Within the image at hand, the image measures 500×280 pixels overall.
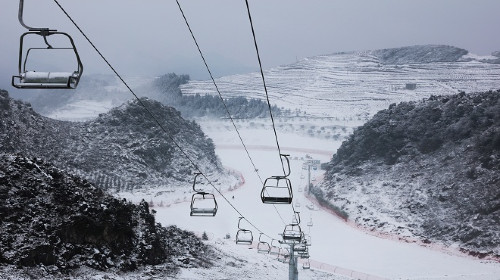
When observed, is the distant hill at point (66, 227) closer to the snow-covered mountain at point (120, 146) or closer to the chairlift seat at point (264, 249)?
the chairlift seat at point (264, 249)

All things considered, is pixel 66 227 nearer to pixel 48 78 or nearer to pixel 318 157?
pixel 48 78

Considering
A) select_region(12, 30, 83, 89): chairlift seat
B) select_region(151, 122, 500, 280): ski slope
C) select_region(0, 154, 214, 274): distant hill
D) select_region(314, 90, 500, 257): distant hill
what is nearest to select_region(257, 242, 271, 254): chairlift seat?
select_region(151, 122, 500, 280): ski slope

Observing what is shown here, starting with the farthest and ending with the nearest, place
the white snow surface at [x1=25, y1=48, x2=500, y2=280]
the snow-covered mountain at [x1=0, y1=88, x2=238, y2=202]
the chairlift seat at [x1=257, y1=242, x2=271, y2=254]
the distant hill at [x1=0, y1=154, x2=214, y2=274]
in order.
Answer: the snow-covered mountain at [x1=0, y1=88, x2=238, y2=202] < the white snow surface at [x1=25, y1=48, x2=500, y2=280] < the chairlift seat at [x1=257, y1=242, x2=271, y2=254] < the distant hill at [x1=0, y1=154, x2=214, y2=274]

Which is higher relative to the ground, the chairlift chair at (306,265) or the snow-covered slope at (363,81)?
the snow-covered slope at (363,81)

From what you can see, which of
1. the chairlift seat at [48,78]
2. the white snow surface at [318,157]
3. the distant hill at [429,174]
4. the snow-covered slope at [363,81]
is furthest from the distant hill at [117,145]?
the snow-covered slope at [363,81]

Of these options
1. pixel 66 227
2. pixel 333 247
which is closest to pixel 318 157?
pixel 333 247

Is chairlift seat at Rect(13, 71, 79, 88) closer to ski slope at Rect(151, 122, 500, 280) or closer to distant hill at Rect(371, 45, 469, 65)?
ski slope at Rect(151, 122, 500, 280)
